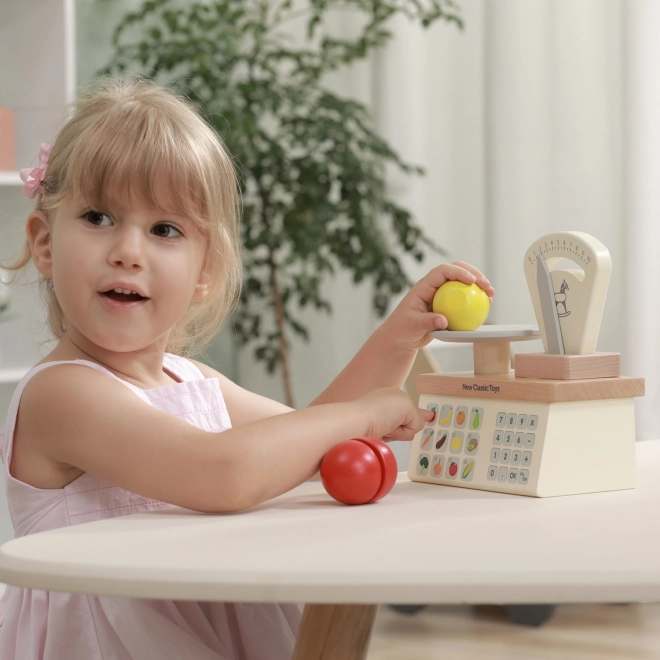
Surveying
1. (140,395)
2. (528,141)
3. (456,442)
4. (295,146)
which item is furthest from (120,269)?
(528,141)

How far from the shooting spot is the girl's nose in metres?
1.06

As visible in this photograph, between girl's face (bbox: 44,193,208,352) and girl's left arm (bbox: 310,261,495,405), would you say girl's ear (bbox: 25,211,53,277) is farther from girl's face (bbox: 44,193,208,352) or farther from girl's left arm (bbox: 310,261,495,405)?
girl's left arm (bbox: 310,261,495,405)

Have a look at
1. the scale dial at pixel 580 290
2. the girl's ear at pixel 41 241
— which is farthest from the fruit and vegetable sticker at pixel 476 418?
the girl's ear at pixel 41 241

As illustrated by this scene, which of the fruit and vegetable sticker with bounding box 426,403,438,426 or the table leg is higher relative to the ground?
the fruit and vegetable sticker with bounding box 426,403,438,426

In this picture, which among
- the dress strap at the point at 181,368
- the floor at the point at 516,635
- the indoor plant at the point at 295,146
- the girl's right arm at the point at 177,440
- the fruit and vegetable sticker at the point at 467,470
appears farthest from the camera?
the indoor plant at the point at 295,146

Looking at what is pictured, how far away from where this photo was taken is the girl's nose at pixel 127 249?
1062mm

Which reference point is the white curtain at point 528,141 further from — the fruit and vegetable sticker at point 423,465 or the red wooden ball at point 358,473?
the red wooden ball at point 358,473

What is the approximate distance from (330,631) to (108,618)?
0.74 feet

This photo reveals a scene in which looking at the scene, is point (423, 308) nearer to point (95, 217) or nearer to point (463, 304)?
point (463, 304)

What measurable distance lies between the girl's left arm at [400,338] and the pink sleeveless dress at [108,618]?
10.3 inches

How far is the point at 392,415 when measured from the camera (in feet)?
3.41

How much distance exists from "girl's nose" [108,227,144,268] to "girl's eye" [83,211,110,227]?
0.12 ft

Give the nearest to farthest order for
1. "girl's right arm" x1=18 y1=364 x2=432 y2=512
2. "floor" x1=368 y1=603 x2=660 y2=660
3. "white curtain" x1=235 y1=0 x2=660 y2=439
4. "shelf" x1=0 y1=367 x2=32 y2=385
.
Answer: "girl's right arm" x1=18 y1=364 x2=432 y2=512 → "shelf" x1=0 y1=367 x2=32 y2=385 → "floor" x1=368 y1=603 x2=660 y2=660 → "white curtain" x1=235 y1=0 x2=660 y2=439

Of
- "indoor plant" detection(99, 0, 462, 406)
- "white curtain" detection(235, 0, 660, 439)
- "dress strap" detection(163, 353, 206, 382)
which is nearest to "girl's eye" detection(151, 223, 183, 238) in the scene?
"dress strap" detection(163, 353, 206, 382)
